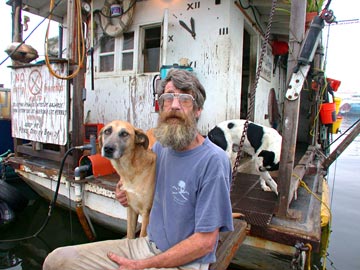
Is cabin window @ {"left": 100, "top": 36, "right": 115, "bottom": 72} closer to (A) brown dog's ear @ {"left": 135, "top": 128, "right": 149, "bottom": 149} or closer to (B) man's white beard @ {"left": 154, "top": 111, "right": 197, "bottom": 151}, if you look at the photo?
(A) brown dog's ear @ {"left": 135, "top": 128, "right": 149, "bottom": 149}

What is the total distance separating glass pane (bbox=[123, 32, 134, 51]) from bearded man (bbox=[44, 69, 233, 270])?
4558 millimetres

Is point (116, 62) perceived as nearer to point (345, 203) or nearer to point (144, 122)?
point (144, 122)

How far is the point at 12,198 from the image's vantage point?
477 cm

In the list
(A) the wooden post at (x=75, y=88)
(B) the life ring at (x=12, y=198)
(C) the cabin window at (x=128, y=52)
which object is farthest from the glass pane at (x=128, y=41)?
→ (B) the life ring at (x=12, y=198)

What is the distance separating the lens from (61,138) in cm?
427

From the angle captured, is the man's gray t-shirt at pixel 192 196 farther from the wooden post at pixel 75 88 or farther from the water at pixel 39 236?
the water at pixel 39 236

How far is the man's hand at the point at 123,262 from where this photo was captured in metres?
1.60


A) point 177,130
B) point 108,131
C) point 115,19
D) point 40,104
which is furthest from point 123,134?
point 115,19

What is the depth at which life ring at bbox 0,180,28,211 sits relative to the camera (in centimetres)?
469

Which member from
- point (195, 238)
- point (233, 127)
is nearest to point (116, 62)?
point (233, 127)

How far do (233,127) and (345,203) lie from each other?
471cm

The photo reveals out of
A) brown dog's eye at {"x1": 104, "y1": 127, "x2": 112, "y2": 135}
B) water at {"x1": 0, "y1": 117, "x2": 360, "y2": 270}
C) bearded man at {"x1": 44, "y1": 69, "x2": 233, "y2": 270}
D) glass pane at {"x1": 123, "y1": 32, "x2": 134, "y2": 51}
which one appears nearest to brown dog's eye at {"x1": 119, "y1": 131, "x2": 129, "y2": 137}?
brown dog's eye at {"x1": 104, "y1": 127, "x2": 112, "y2": 135}

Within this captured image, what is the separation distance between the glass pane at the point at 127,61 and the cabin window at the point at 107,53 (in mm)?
328

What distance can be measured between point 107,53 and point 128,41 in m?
0.64
